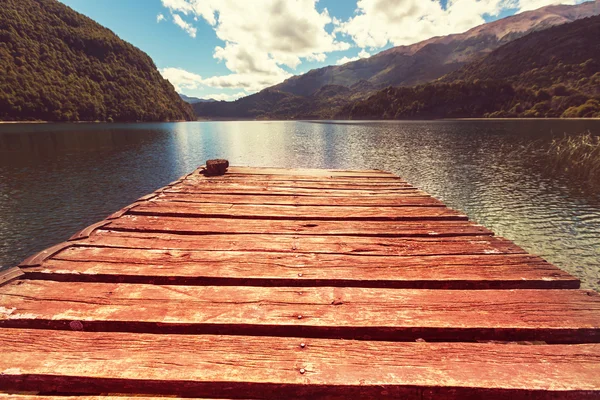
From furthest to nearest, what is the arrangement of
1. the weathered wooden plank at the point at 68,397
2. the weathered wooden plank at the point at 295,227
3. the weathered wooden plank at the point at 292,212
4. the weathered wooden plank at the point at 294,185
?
1. the weathered wooden plank at the point at 294,185
2. the weathered wooden plank at the point at 292,212
3. the weathered wooden plank at the point at 295,227
4. the weathered wooden plank at the point at 68,397

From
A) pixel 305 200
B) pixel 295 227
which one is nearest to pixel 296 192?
pixel 305 200

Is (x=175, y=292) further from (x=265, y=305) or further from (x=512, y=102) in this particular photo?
(x=512, y=102)

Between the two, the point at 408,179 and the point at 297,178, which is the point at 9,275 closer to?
the point at 297,178

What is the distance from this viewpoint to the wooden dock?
194cm

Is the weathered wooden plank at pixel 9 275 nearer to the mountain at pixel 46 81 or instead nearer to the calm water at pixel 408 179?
the calm water at pixel 408 179

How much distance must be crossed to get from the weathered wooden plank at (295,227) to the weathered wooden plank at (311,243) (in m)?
0.18

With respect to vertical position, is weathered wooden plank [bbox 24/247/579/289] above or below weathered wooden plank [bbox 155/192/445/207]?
below

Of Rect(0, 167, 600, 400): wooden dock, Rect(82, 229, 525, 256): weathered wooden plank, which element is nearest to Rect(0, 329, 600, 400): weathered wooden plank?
Rect(0, 167, 600, 400): wooden dock

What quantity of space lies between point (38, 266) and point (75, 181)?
27.9 meters

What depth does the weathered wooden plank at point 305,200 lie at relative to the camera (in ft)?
20.9

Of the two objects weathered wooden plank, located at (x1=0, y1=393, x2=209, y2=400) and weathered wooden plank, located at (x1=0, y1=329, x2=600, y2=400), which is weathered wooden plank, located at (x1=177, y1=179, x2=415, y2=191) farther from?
weathered wooden plank, located at (x1=0, y1=393, x2=209, y2=400)

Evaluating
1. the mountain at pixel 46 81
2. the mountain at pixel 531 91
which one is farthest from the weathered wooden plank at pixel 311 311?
the mountain at pixel 46 81

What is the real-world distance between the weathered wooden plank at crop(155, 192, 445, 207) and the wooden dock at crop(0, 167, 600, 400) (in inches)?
75.2

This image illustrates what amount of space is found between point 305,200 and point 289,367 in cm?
480
